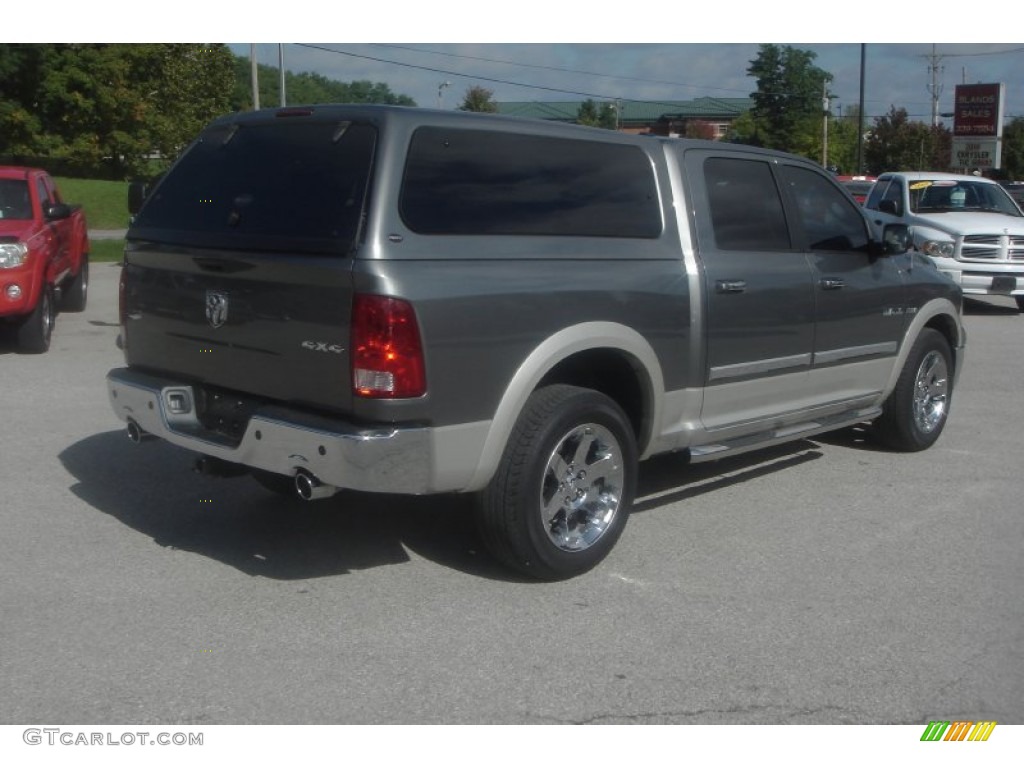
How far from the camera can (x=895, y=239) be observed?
7.25 metres

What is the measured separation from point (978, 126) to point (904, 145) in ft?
65.6

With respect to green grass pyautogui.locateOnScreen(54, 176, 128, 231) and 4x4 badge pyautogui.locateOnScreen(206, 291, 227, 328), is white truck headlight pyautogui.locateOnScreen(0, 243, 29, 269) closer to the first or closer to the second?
4x4 badge pyautogui.locateOnScreen(206, 291, 227, 328)

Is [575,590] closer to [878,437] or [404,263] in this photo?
[404,263]

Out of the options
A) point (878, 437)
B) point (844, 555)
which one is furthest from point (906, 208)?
point (844, 555)

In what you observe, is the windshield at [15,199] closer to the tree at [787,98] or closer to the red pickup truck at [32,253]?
the red pickup truck at [32,253]

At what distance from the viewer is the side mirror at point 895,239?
725 centimetres

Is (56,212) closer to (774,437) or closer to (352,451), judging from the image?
(774,437)

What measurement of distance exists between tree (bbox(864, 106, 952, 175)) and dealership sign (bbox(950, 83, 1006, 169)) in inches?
615

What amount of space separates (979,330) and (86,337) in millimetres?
10770

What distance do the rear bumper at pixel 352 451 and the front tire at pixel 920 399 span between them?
3.95m

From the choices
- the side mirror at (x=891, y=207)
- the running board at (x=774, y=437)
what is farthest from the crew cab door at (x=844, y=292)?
the side mirror at (x=891, y=207)

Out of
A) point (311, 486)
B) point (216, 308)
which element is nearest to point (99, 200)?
point (216, 308)

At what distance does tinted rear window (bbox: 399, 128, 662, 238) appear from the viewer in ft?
16.0

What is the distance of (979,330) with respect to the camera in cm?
1520
